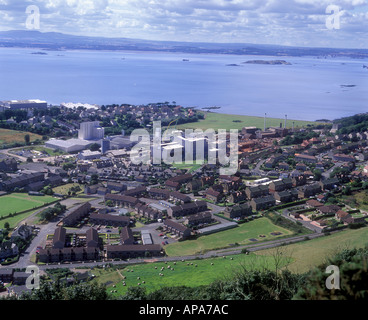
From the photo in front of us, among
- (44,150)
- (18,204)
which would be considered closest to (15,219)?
(18,204)

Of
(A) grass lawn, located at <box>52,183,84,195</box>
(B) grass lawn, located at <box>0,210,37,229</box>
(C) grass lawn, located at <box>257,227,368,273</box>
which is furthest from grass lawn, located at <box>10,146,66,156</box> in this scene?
(C) grass lawn, located at <box>257,227,368,273</box>

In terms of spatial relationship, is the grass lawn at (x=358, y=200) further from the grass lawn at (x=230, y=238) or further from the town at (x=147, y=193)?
the grass lawn at (x=230, y=238)

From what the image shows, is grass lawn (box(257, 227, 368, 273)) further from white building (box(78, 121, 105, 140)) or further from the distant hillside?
the distant hillside

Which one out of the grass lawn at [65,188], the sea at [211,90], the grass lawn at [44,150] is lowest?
the grass lawn at [65,188]

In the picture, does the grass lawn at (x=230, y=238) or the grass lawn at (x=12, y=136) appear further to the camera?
the grass lawn at (x=12, y=136)

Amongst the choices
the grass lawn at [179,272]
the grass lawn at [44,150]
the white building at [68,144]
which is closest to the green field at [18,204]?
the grass lawn at [179,272]
